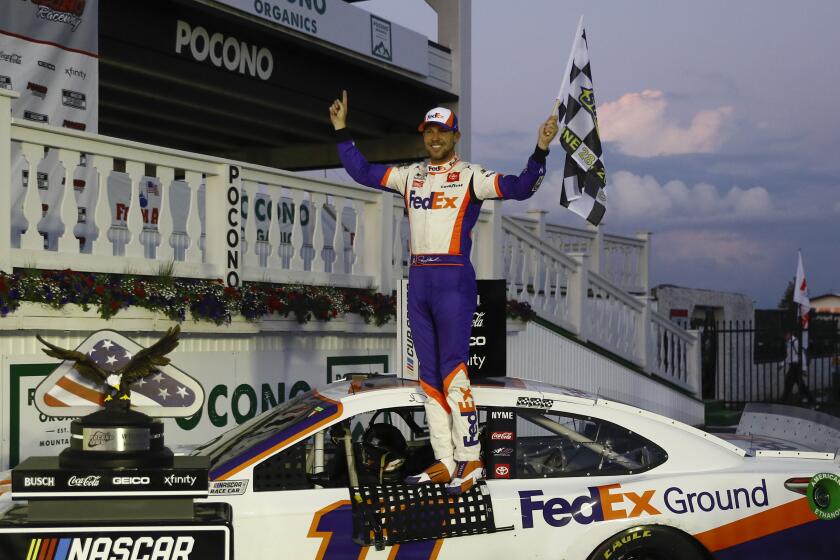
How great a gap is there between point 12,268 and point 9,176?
64 centimetres

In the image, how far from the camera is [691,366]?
1781 centimetres

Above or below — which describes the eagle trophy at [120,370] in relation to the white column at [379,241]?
below

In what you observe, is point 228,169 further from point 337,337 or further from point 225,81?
point 225,81

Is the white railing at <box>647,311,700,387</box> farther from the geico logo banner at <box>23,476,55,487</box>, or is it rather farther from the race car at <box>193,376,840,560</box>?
the geico logo banner at <box>23,476,55,487</box>

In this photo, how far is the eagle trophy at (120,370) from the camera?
444 cm

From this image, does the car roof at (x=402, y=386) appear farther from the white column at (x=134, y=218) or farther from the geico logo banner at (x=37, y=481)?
the white column at (x=134, y=218)

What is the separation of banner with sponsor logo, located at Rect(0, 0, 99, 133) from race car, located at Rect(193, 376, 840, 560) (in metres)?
6.73

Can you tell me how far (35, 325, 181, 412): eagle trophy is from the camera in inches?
175

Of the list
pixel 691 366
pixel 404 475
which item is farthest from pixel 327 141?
pixel 404 475

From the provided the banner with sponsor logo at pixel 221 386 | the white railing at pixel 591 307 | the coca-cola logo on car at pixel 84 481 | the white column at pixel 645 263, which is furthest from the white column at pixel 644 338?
the coca-cola logo on car at pixel 84 481

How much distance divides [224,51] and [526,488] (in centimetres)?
1148

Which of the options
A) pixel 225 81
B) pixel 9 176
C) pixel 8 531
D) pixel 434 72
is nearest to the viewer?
pixel 8 531

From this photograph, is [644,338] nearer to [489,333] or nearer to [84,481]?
[489,333]

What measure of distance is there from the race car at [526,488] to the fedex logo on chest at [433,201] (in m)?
1.02
